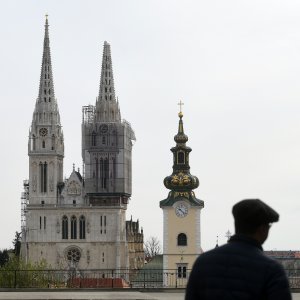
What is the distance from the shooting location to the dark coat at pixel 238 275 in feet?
19.5

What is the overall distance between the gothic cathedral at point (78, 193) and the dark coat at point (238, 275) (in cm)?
11951

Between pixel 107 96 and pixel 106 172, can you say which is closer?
pixel 106 172

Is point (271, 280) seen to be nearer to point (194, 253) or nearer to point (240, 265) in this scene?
point (240, 265)

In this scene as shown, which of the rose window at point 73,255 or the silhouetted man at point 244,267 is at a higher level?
the rose window at point 73,255

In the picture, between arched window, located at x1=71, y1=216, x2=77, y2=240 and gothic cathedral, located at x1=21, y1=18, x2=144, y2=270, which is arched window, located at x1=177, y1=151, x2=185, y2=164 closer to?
gothic cathedral, located at x1=21, y1=18, x2=144, y2=270

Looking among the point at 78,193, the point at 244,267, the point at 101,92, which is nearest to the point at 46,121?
the point at 78,193

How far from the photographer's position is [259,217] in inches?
241

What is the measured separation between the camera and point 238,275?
597 centimetres

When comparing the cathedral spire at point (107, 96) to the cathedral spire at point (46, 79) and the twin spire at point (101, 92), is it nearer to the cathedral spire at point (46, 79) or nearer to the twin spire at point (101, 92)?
the twin spire at point (101, 92)

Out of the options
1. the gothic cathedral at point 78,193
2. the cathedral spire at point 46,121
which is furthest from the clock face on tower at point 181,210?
the cathedral spire at point 46,121

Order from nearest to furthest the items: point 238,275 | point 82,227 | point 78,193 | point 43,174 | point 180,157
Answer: point 238,275, point 180,157, point 82,227, point 43,174, point 78,193

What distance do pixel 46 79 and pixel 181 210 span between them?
129 feet

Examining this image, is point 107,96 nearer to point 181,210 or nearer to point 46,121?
point 46,121

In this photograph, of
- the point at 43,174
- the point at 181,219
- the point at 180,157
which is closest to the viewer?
the point at 181,219
